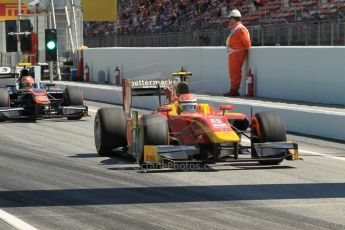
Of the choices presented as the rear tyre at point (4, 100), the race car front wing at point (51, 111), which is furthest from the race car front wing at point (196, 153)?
the rear tyre at point (4, 100)

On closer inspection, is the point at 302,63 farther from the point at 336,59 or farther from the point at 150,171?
the point at 150,171

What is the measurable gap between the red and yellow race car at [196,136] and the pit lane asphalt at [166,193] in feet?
0.69

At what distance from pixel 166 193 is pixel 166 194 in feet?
0.23

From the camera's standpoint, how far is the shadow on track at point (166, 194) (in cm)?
942

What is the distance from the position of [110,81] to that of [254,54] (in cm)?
1012

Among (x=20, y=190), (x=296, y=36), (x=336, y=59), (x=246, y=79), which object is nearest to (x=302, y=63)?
(x=336, y=59)

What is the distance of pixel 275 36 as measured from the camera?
26.4 meters

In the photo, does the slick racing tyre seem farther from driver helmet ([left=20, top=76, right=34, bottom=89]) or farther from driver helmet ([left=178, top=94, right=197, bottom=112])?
driver helmet ([left=20, top=76, right=34, bottom=89])

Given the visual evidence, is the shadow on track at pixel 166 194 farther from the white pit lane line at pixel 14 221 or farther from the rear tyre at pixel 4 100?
the rear tyre at pixel 4 100

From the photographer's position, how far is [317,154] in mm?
14242

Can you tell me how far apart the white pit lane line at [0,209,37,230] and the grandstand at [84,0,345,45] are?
15.9 metres

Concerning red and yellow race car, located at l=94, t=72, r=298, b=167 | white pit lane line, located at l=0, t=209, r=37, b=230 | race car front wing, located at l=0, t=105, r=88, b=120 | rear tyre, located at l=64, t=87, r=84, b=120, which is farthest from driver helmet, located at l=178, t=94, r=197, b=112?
rear tyre, located at l=64, t=87, r=84, b=120

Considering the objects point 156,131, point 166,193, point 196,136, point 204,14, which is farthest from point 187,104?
point 204,14

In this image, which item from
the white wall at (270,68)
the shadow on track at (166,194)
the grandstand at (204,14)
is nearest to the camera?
the shadow on track at (166,194)
